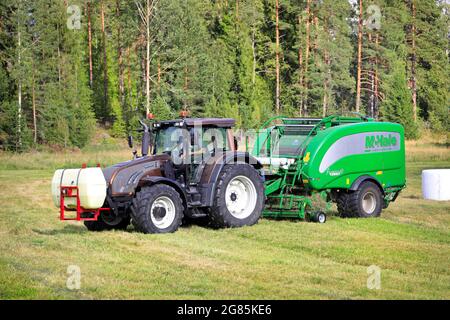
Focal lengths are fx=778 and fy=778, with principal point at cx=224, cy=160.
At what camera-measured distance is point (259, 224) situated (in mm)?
15656

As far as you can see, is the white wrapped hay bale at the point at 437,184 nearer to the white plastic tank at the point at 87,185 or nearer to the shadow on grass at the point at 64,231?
the shadow on grass at the point at 64,231

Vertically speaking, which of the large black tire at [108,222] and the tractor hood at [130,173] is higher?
the tractor hood at [130,173]

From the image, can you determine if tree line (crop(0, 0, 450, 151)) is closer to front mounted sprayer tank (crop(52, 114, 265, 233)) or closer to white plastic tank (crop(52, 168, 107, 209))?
front mounted sprayer tank (crop(52, 114, 265, 233))

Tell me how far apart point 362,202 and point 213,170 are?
392cm

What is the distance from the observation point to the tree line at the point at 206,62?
4541 centimetres

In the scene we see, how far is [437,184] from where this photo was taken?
66.6 ft

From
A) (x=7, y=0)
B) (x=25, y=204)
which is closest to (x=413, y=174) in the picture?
(x=25, y=204)

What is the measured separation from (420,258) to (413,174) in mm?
19081

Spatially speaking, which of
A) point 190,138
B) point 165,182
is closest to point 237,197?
point 190,138

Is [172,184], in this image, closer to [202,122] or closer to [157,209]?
[157,209]

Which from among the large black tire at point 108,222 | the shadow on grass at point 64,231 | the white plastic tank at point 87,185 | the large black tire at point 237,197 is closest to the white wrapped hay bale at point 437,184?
the large black tire at point 237,197

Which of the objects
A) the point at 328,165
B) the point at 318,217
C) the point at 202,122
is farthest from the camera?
the point at 328,165

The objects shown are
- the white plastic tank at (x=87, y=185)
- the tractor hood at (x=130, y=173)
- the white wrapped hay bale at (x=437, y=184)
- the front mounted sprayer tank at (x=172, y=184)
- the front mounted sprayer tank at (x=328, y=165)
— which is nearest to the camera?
the white plastic tank at (x=87, y=185)
